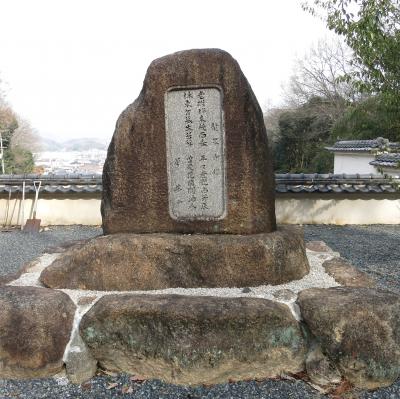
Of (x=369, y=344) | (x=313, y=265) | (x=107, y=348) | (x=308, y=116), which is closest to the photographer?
(x=369, y=344)

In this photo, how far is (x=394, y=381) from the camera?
2557 millimetres

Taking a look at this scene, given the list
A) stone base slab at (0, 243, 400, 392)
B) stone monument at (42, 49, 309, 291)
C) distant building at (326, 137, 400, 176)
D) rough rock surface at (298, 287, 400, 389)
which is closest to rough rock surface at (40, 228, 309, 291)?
stone monument at (42, 49, 309, 291)

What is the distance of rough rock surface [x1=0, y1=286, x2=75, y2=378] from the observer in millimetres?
2650

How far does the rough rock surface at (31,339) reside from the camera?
2.65m

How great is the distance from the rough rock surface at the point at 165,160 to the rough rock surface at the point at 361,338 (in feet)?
3.31

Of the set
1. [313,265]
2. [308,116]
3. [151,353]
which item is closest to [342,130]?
[308,116]

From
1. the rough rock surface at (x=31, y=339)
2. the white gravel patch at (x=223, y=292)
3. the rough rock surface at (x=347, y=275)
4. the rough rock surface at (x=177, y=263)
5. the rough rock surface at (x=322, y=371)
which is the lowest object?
the rough rock surface at (x=322, y=371)

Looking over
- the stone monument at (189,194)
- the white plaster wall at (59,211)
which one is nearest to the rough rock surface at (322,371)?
the stone monument at (189,194)

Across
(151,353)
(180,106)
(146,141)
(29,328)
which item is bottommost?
(151,353)

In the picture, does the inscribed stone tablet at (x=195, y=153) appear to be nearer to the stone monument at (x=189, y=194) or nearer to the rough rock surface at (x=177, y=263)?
the stone monument at (x=189, y=194)

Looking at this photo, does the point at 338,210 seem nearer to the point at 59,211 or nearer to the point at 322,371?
the point at 59,211

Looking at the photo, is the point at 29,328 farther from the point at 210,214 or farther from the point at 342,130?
the point at 342,130

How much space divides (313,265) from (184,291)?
52.8 inches

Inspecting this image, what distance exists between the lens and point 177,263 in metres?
3.14
